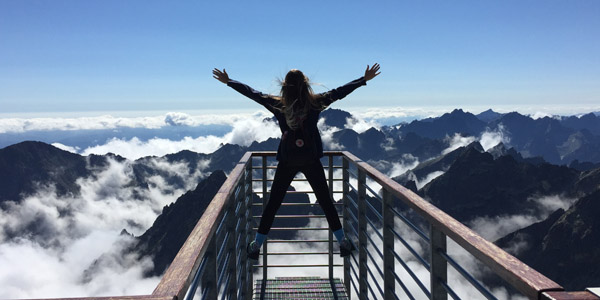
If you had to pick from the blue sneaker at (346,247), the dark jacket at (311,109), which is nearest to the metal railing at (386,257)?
the blue sneaker at (346,247)

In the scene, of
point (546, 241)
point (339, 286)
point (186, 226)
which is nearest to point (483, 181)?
point (546, 241)

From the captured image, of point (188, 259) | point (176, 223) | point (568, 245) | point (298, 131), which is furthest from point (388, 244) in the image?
point (176, 223)

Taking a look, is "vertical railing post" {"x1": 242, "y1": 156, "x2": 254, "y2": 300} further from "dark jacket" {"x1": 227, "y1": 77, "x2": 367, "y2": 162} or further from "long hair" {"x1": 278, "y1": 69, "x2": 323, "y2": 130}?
"long hair" {"x1": 278, "y1": 69, "x2": 323, "y2": 130}

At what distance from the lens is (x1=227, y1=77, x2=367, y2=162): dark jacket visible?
12.6ft

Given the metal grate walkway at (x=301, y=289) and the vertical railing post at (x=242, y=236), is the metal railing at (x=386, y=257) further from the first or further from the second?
the metal grate walkway at (x=301, y=289)

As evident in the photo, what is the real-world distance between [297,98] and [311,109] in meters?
0.18

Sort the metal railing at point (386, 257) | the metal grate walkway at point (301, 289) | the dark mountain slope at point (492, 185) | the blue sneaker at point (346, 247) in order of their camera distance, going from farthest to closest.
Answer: the dark mountain slope at point (492, 185), the metal grate walkway at point (301, 289), the blue sneaker at point (346, 247), the metal railing at point (386, 257)

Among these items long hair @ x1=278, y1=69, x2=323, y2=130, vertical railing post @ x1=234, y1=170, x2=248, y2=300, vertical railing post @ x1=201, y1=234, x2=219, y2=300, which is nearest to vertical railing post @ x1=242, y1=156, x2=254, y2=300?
vertical railing post @ x1=234, y1=170, x2=248, y2=300

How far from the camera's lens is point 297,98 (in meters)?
3.76

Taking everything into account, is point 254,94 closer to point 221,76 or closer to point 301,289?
point 221,76

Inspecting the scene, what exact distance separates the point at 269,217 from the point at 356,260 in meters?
1.86

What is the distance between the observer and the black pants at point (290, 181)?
400 centimetres

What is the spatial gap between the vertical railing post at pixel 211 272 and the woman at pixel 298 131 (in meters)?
1.37

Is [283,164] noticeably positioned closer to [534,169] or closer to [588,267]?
[588,267]
